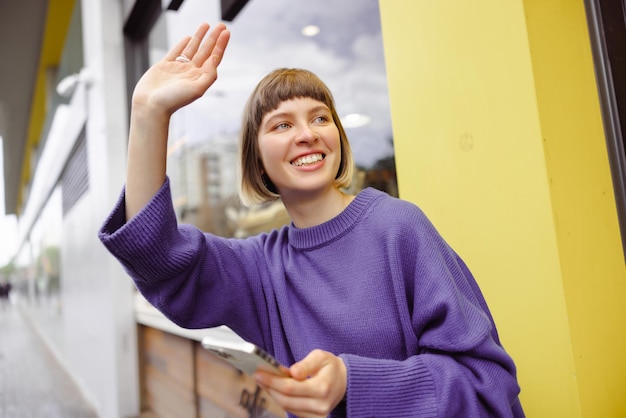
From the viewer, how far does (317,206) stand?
38.7 inches

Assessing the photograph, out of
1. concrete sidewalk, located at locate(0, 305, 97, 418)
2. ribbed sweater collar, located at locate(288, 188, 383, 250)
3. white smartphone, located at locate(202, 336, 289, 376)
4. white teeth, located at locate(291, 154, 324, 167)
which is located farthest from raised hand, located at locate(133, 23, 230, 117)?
concrete sidewalk, located at locate(0, 305, 97, 418)

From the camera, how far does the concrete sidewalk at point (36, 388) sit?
409cm

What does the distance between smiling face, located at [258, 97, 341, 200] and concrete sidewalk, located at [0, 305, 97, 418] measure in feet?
12.8

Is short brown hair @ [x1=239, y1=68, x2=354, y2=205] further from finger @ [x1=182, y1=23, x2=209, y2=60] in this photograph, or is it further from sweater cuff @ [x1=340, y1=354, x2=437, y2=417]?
sweater cuff @ [x1=340, y1=354, x2=437, y2=417]

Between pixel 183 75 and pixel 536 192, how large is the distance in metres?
0.70

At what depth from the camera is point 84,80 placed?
389 centimetres

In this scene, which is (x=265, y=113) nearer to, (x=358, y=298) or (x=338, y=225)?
(x=338, y=225)

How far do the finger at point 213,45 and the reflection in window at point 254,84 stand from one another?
0.69m

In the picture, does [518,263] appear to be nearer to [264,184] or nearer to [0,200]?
[264,184]

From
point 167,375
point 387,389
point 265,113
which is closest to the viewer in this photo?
point 387,389

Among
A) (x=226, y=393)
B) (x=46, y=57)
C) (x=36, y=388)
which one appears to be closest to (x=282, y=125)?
(x=226, y=393)

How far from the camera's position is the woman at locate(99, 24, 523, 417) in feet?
2.45

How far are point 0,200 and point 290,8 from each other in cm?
1539

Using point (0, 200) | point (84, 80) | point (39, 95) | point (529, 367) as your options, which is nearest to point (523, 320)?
point (529, 367)
